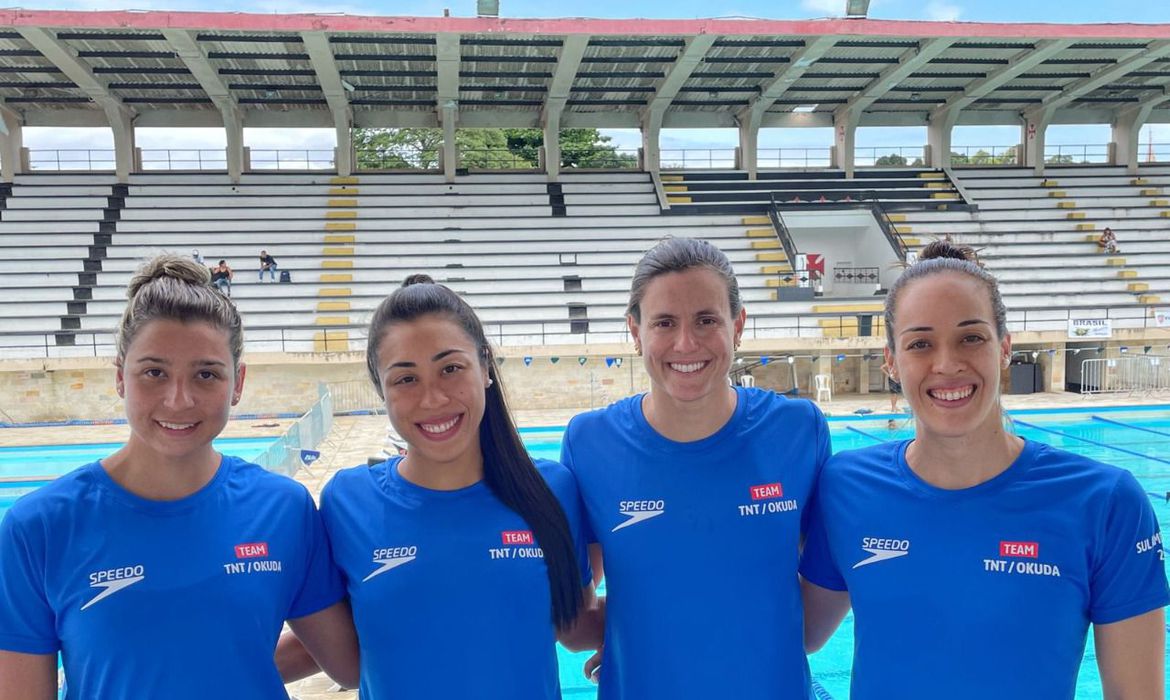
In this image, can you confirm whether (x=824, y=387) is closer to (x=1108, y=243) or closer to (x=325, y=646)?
(x=1108, y=243)

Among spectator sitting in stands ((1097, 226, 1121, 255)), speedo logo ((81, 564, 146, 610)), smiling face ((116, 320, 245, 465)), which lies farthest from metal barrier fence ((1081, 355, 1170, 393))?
speedo logo ((81, 564, 146, 610))

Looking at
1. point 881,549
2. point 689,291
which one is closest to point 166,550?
point 689,291

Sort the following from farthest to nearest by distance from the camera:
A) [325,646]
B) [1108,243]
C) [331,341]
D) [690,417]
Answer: [1108,243]
[331,341]
[690,417]
[325,646]

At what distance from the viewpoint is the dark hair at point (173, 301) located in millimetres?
1700

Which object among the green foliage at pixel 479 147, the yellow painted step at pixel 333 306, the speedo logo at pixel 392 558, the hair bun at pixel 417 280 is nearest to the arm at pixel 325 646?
the speedo logo at pixel 392 558

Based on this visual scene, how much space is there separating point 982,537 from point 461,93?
1739 centimetres

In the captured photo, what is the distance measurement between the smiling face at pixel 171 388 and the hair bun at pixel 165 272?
4.8 inches

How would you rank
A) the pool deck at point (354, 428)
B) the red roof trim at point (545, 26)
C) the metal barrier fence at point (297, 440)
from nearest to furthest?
1. the metal barrier fence at point (297, 440)
2. the pool deck at point (354, 428)
3. the red roof trim at point (545, 26)

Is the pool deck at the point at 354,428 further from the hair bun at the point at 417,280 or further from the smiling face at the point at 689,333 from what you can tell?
the smiling face at the point at 689,333

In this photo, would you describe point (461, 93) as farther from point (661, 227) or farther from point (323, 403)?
point (323, 403)

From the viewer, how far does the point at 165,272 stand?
176cm

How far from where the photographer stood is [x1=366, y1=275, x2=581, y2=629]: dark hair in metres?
1.85

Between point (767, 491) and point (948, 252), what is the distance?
2.50ft

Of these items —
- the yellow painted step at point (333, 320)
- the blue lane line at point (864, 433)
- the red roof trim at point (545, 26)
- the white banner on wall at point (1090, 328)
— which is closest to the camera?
the blue lane line at point (864, 433)
